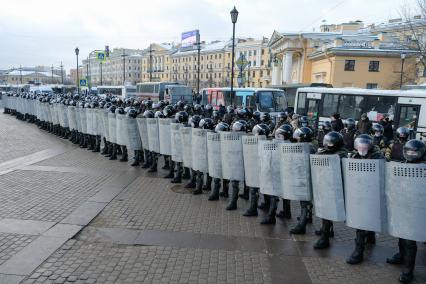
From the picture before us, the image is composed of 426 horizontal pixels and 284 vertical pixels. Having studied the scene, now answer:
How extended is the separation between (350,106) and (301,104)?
2986mm

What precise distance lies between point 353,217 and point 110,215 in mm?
4082

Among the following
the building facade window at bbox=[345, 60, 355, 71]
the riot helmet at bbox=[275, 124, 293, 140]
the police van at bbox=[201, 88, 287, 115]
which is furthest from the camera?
the building facade window at bbox=[345, 60, 355, 71]

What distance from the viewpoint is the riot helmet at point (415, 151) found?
4582 mm

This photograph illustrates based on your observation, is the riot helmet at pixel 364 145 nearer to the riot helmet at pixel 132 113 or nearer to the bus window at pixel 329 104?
the riot helmet at pixel 132 113

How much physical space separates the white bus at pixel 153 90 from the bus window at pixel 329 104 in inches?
842

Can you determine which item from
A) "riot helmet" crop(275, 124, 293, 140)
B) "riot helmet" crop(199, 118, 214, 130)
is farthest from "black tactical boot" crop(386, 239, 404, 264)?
"riot helmet" crop(199, 118, 214, 130)

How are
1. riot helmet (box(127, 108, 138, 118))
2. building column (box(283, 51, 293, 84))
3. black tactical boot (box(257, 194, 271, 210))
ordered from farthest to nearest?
building column (box(283, 51, 293, 84)) → riot helmet (box(127, 108, 138, 118)) → black tactical boot (box(257, 194, 271, 210))

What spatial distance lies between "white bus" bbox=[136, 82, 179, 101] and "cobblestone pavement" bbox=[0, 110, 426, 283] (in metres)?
31.0

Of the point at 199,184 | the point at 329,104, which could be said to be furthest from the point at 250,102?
the point at 199,184

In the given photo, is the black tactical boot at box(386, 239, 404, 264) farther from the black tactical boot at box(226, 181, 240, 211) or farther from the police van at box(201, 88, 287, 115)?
the police van at box(201, 88, 287, 115)

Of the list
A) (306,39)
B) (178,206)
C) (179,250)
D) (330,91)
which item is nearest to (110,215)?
(178,206)

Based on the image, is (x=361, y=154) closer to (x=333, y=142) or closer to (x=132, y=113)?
(x=333, y=142)

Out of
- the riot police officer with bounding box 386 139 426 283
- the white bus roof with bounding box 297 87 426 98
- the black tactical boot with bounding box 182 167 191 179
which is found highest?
the white bus roof with bounding box 297 87 426 98

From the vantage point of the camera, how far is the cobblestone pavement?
15.6ft
